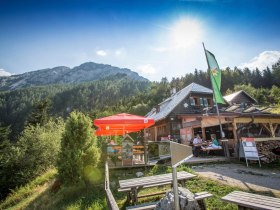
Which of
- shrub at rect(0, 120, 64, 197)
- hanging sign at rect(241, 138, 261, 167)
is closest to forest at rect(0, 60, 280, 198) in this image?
shrub at rect(0, 120, 64, 197)

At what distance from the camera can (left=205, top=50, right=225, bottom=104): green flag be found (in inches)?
496

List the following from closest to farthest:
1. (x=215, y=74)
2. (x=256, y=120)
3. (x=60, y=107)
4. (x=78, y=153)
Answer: (x=78, y=153) → (x=215, y=74) → (x=256, y=120) → (x=60, y=107)

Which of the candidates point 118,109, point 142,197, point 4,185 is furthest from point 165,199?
point 118,109

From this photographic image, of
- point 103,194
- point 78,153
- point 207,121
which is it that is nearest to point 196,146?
point 207,121

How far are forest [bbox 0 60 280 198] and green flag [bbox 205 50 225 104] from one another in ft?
26.7

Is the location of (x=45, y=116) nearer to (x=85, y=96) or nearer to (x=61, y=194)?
(x=61, y=194)

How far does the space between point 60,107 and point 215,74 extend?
96.1 meters

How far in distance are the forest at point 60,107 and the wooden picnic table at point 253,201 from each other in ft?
22.1

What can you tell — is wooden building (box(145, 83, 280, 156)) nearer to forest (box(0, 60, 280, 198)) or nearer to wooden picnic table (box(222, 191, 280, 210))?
wooden picnic table (box(222, 191, 280, 210))

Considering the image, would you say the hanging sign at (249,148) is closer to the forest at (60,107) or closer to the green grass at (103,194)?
the green grass at (103,194)

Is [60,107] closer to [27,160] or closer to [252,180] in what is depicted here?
[27,160]

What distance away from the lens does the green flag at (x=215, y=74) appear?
1260 centimetres

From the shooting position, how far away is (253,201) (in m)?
3.69

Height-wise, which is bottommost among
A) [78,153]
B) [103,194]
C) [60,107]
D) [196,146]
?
[103,194]
